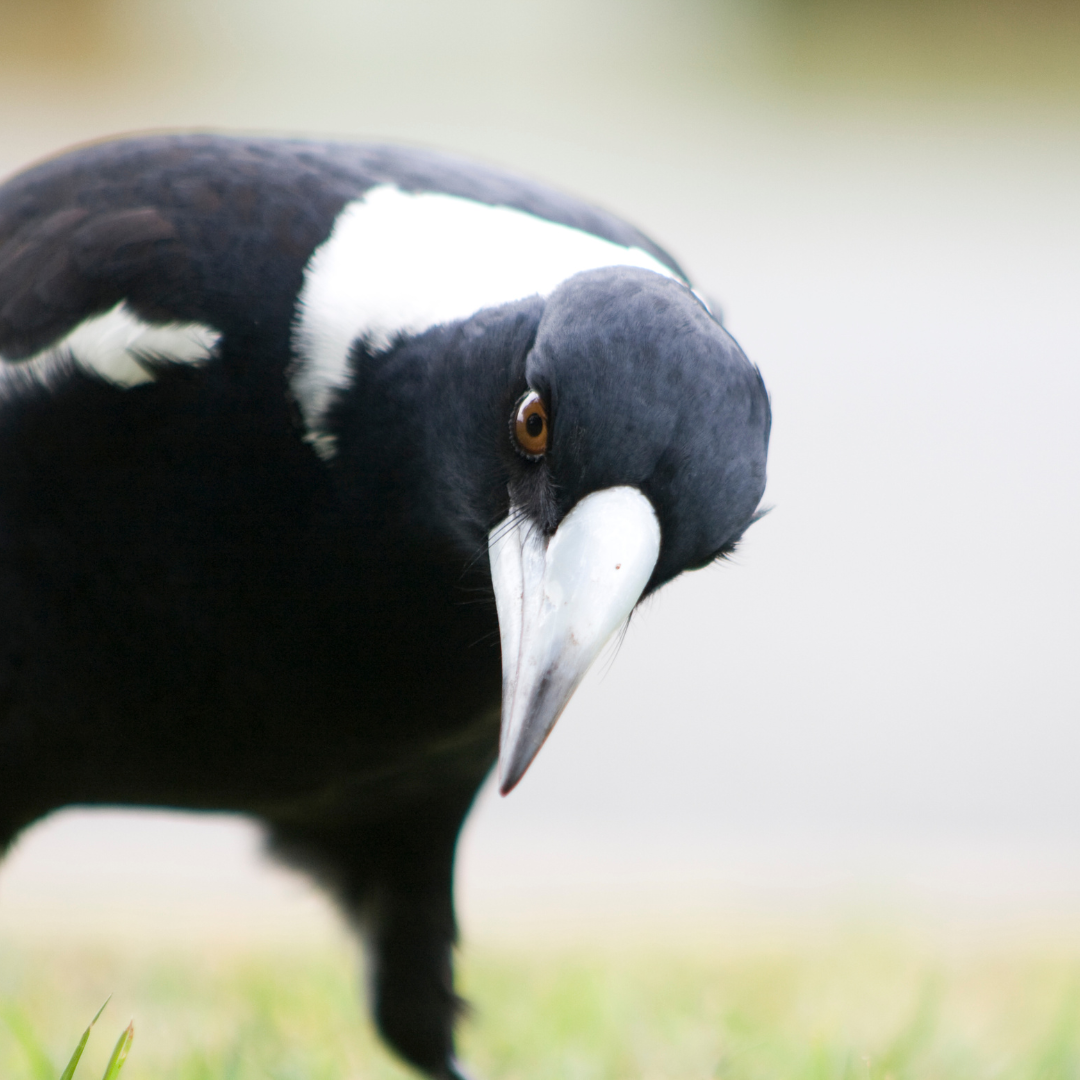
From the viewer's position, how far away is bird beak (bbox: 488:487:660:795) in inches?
50.9

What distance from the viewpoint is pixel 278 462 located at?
1.60 m

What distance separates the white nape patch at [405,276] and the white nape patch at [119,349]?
11 centimetres

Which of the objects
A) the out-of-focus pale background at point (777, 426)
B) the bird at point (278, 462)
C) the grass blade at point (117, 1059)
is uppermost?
the bird at point (278, 462)

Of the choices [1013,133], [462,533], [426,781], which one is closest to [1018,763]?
[426,781]

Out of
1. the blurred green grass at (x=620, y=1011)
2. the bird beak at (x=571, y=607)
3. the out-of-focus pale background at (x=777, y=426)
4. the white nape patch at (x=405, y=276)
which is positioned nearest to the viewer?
the bird beak at (x=571, y=607)

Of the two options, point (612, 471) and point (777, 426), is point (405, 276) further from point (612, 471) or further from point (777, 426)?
point (777, 426)

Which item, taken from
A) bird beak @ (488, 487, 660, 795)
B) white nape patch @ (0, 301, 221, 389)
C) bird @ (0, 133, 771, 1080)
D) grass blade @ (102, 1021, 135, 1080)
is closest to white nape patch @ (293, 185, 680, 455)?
bird @ (0, 133, 771, 1080)

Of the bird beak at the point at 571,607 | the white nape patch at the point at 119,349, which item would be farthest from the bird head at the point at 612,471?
the white nape patch at the point at 119,349

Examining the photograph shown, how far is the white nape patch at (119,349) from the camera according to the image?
5.26ft

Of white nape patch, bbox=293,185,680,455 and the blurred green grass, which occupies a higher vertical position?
white nape patch, bbox=293,185,680,455

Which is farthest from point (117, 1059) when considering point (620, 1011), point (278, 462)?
point (620, 1011)

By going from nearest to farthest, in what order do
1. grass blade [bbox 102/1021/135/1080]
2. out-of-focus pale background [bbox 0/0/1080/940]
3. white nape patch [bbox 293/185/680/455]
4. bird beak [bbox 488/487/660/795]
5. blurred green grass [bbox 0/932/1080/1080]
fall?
bird beak [bbox 488/487/660/795] < grass blade [bbox 102/1021/135/1080] < white nape patch [bbox 293/185/680/455] < blurred green grass [bbox 0/932/1080/1080] < out-of-focus pale background [bbox 0/0/1080/940]

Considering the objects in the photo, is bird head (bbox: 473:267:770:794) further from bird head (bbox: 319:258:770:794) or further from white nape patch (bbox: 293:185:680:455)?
white nape patch (bbox: 293:185:680:455)

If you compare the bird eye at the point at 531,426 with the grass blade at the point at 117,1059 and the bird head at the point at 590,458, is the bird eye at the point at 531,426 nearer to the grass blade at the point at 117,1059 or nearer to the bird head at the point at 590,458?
the bird head at the point at 590,458
